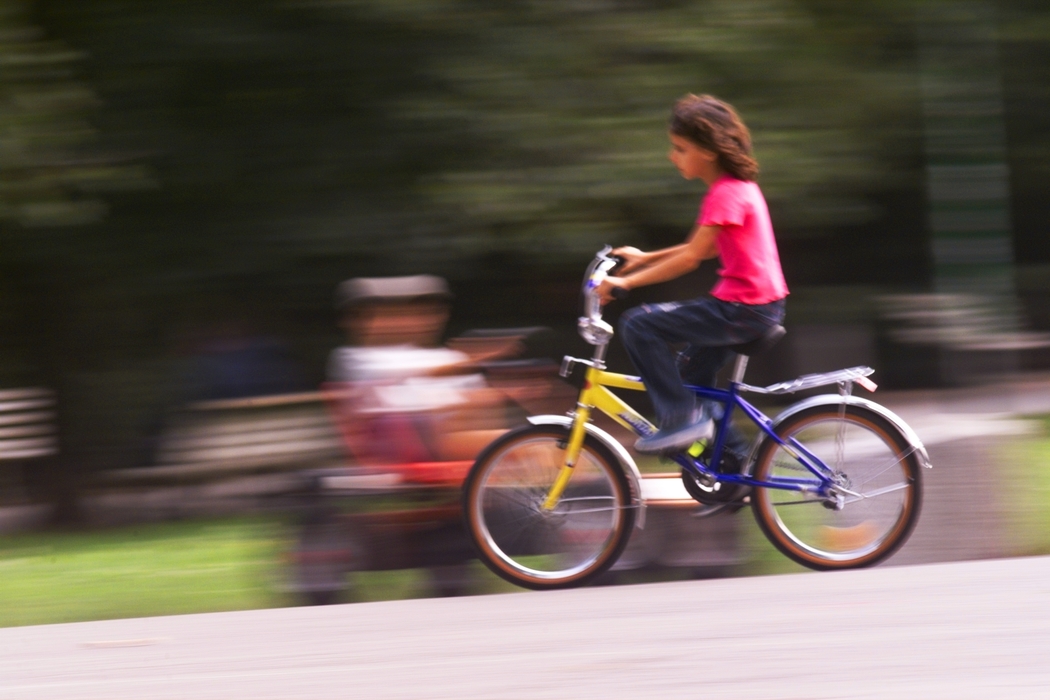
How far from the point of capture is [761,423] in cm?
520

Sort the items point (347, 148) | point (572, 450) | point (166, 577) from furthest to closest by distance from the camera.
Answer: point (347, 148) → point (166, 577) → point (572, 450)

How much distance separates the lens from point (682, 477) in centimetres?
525

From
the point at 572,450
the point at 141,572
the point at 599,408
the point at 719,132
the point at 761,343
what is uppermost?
the point at 719,132

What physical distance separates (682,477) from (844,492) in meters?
0.62

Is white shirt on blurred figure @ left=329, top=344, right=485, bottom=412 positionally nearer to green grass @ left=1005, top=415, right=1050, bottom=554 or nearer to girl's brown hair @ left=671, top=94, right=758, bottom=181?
girl's brown hair @ left=671, top=94, right=758, bottom=181

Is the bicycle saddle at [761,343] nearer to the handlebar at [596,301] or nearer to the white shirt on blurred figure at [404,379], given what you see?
the handlebar at [596,301]

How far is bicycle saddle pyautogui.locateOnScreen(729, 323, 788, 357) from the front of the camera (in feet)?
16.5

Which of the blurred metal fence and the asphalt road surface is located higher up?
the asphalt road surface

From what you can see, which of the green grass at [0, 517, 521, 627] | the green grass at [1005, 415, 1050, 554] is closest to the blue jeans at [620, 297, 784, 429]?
the green grass at [0, 517, 521, 627]

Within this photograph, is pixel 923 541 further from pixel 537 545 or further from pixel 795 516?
pixel 537 545

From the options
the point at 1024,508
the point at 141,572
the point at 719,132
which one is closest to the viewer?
the point at 719,132

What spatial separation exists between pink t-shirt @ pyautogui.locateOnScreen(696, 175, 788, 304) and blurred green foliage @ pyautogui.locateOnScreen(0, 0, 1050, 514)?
3.27 meters

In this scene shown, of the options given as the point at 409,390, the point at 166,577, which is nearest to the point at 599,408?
the point at 409,390

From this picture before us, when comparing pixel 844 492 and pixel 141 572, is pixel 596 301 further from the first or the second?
pixel 141 572
